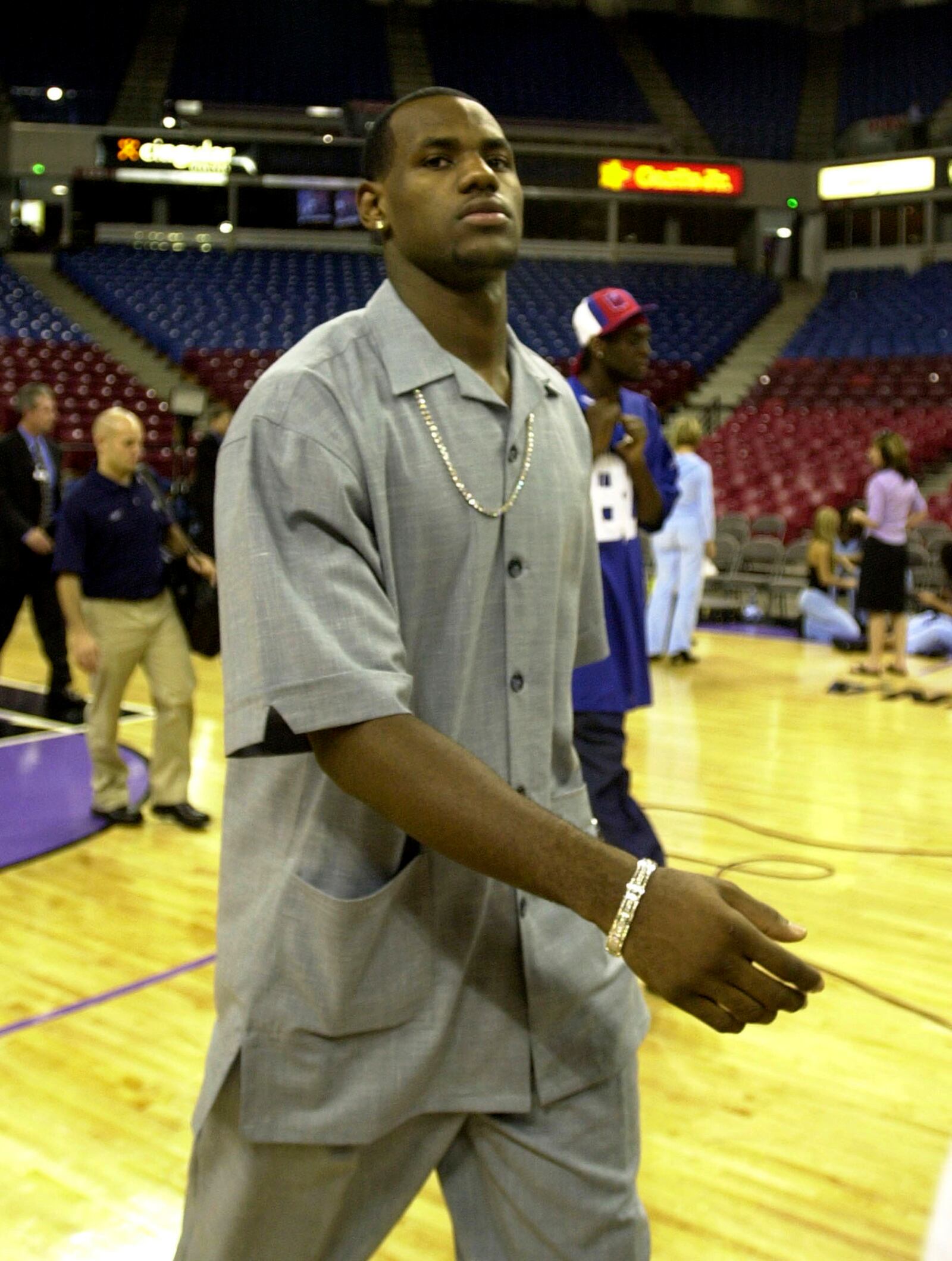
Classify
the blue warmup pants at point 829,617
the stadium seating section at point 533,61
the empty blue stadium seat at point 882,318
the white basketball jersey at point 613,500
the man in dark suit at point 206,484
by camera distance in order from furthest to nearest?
the stadium seating section at point 533,61
the empty blue stadium seat at point 882,318
the blue warmup pants at point 829,617
the man in dark suit at point 206,484
the white basketball jersey at point 613,500

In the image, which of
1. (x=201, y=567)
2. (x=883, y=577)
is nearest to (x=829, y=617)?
(x=883, y=577)

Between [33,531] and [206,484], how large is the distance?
1.14m

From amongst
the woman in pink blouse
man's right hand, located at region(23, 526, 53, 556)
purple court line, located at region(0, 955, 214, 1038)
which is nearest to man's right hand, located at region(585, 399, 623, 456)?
purple court line, located at region(0, 955, 214, 1038)

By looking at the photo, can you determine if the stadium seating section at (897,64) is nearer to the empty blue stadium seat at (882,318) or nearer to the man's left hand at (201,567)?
the empty blue stadium seat at (882,318)

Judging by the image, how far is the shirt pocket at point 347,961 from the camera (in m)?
1.22

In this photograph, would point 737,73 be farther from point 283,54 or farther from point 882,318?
point 283,54

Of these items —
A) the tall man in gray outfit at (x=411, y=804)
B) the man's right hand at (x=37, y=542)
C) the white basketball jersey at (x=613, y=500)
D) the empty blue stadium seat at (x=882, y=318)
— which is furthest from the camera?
the empty blue stadium seat at (x=882, y=318)

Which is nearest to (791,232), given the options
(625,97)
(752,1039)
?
(625,97)

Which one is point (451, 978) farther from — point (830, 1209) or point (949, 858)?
point (949, 858)

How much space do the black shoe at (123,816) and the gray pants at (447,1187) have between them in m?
3.91

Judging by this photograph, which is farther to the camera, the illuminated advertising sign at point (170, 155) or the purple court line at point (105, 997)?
the illuminated advertising sign at point (170, 155)

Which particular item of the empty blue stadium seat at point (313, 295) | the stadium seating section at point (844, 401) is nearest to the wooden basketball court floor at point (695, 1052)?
the stadium seating section at point (844, 401)

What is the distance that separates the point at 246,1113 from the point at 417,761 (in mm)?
384

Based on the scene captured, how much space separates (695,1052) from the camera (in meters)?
3.24
